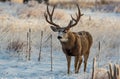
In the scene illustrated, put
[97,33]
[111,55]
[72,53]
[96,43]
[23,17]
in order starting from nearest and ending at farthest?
1. [72,53]
2. [111,55]
3. [96,43]
4. [97,33]
5. [23,17]

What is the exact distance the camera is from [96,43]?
1460 centimetres

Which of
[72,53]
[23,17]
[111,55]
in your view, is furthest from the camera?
[23,17]

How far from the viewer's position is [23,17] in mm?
20062

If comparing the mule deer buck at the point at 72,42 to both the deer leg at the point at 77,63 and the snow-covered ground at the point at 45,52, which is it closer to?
the deer leg at the point at 77,63

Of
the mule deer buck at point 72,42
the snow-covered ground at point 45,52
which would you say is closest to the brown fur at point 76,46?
the mule deer buck at point 72,42

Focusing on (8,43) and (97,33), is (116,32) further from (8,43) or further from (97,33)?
(8,43)

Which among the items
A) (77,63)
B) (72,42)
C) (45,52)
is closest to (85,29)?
(45,52)

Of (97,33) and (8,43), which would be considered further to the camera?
(97,33)

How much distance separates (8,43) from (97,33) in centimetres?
325

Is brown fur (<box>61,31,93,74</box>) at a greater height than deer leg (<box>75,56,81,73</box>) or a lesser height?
greater

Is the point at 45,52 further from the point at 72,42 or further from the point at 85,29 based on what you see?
the point at 72,42

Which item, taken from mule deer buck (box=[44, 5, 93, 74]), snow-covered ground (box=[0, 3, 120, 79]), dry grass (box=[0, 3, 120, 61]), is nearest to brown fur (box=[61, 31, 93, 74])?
mule deer buck (box=[44, 5, 93, 74])

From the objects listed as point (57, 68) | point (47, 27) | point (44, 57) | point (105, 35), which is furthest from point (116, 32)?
point (57, 68)

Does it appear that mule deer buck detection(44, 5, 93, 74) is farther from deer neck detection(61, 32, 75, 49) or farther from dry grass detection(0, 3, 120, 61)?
dry grass detection(0, 3, 120, 61)
